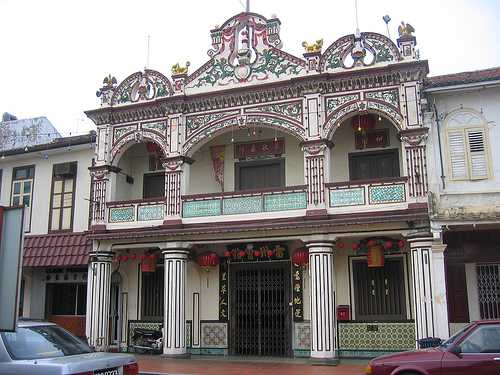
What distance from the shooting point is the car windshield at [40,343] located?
756 centimetres

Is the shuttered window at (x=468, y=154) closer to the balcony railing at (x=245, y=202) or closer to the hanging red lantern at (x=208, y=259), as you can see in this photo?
the balcony railing at (x=245, y=202)

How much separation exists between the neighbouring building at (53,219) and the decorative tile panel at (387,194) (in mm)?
10230

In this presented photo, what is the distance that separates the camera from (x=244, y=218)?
17.1 metres

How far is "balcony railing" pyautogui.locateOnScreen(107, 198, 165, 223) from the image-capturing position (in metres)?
18.3

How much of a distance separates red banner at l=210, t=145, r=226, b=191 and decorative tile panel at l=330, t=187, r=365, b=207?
4.49 m

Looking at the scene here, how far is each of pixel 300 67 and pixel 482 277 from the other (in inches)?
317

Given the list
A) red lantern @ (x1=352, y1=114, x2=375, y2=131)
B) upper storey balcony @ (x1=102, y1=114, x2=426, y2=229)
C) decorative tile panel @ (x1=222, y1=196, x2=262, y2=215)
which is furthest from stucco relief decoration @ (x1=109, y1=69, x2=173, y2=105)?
red lantern @ (x1=352, y1=114, x2=375, y2=131)

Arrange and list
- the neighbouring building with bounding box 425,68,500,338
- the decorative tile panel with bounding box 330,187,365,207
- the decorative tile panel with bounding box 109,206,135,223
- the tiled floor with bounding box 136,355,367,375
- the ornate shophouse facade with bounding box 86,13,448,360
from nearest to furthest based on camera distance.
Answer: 1. the tiled floor with bounding box 136,355,367,375
2. the neighbouring building with bounding box 425,68,500,338
3. the ornate shophouse facade with bounding box 86,13,448,360
4. the decorative tile panel with bounding box 330,187,365,207
5. the decorative tile panel with bounding box 109,206,135,223

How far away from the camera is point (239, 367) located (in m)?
15.4

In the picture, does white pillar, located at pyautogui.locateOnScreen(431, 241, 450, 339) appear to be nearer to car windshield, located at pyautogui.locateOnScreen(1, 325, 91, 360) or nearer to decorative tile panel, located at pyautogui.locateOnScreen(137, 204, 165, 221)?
decorative tile panel, located at pyautogui.locateOnScreen(137, 204, 165, 221)

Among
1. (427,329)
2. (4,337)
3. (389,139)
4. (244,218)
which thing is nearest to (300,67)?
(389,139)

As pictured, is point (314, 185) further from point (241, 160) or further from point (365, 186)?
point (241, 160)

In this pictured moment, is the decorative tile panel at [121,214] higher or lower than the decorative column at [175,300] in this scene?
higher

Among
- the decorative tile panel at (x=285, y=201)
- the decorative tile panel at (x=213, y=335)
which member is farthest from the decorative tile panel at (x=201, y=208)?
the decorative tile panel at (x=213, y=335)
